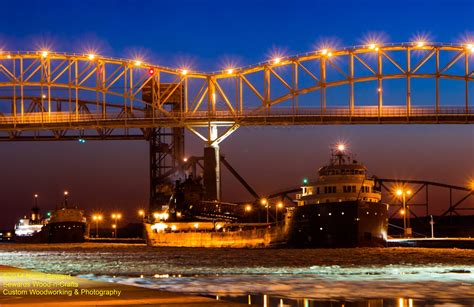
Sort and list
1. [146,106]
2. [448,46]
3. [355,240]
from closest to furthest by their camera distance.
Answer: [355,240]
[448,46]
[146,106]

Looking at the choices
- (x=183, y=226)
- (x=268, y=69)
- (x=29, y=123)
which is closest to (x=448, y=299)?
(x=183, y=226)

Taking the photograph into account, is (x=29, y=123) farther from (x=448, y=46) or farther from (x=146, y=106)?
(x=448, y=46)

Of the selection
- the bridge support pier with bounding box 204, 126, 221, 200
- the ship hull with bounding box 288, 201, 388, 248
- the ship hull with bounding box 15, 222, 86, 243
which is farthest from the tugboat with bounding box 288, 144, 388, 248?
the ship hull with bounding box 15, 222, 86, 243

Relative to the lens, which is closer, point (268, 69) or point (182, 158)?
point (268, 69)

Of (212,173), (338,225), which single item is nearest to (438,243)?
(338,225)

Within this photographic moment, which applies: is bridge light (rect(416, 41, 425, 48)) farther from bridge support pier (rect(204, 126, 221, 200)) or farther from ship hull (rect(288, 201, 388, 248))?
ship hull (rect(288, 201, 388, 248))

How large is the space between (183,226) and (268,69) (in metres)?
20.2

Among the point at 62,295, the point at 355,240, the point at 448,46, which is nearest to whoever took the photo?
the point at 62,295

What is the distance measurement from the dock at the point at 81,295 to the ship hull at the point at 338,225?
166 ft

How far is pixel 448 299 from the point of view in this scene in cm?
1970

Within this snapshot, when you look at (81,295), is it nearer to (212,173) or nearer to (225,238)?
(225,238)

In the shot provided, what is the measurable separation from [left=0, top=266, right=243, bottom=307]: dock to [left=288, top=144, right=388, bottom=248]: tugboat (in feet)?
166

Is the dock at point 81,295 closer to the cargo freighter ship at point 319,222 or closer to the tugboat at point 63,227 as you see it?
the cargo freighter ship at point 319,222

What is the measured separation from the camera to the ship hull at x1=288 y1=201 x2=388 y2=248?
236 ft
